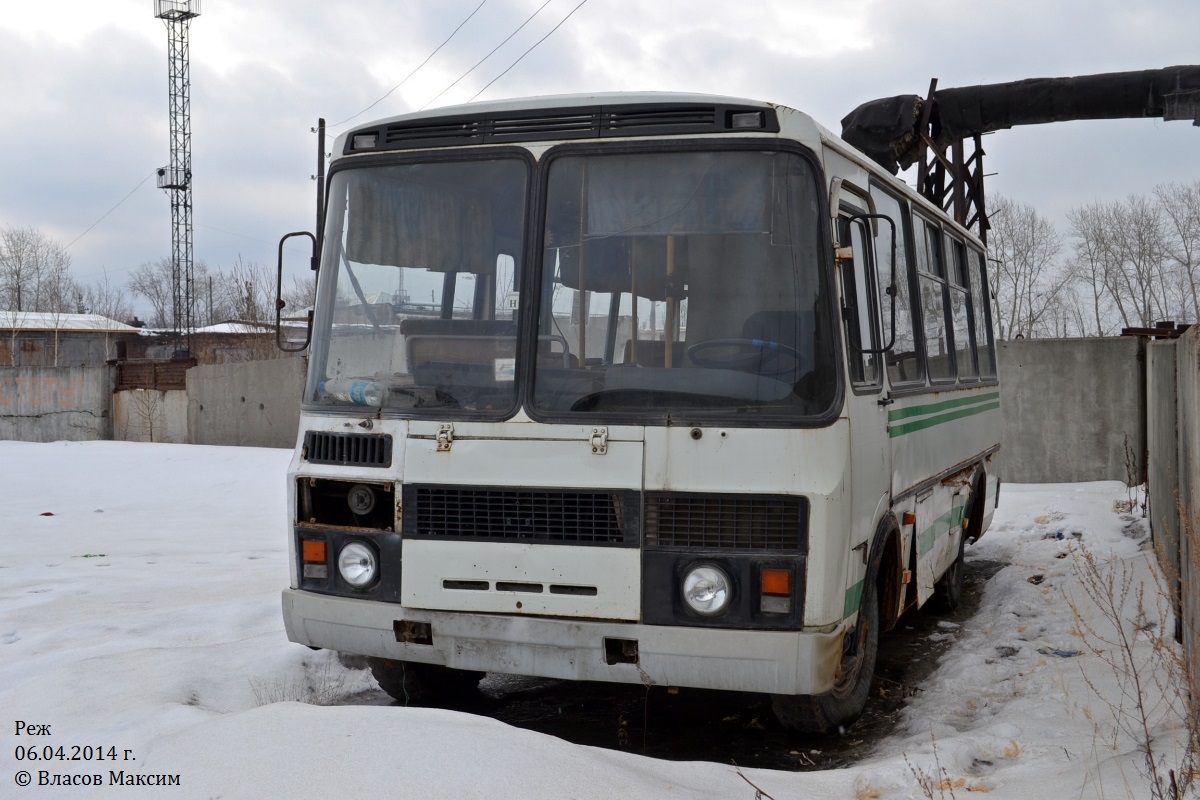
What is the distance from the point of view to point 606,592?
15.7 ft

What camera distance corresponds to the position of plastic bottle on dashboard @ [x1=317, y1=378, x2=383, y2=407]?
5217 millimetres

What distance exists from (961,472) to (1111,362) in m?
9.97

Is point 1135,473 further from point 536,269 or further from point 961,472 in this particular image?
A: point 536,269

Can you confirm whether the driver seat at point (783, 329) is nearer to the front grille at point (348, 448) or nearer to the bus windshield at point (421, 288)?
the bus windshield at point (421, 288)

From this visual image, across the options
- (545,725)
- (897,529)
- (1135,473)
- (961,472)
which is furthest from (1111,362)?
(545,725)

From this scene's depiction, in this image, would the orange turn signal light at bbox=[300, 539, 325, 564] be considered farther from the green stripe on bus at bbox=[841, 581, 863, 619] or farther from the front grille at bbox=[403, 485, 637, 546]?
the green stripe on bus at bbox=[841, 581, 863, 619]

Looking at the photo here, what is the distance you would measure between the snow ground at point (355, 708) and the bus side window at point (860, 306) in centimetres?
160

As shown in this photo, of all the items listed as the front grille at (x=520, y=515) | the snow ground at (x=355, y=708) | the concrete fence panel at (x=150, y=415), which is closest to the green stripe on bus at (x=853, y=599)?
the snow ground at (x=355, y=708)

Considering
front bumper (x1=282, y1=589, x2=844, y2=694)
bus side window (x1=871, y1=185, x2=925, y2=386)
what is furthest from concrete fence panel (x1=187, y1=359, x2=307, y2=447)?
front bumper (x1=282, y1=589, x2=844, y2=694)

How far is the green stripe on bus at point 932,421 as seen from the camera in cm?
587

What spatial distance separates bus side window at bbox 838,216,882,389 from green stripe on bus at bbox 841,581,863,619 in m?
0.89

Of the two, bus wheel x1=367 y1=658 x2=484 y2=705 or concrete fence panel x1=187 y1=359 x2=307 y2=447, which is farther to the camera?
concrete fence panel x1=187 y1=359 x2=307 y2=447

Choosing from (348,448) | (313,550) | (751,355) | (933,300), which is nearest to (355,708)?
(313,550)

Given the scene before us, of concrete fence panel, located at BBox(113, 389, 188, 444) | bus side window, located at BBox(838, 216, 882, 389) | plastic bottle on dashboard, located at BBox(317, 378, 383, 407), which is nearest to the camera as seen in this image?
bus side window, located at BBox(838, 216, 882, 389)
